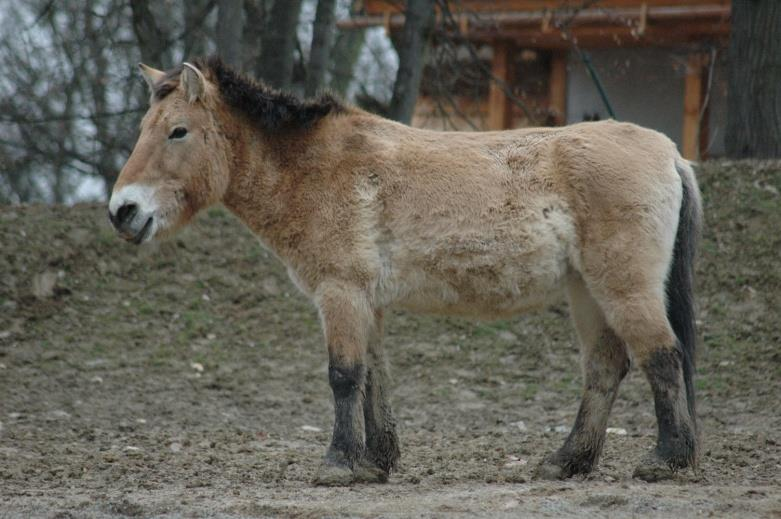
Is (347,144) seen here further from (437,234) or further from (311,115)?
(437,234)

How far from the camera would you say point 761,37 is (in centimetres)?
1156

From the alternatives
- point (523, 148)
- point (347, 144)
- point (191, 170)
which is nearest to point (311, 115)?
point (347, 144)

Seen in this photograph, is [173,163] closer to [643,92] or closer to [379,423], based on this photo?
[379,423]

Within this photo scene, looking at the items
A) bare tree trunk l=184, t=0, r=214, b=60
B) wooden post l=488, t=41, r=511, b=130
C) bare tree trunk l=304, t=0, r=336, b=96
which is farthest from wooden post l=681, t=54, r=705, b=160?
bare tree trunk l=184, t=0, r=214, b=60

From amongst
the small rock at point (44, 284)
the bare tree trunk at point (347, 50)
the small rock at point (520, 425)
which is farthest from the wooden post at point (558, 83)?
the small rock at point (520, 425)

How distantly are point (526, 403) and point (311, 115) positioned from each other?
347 cm

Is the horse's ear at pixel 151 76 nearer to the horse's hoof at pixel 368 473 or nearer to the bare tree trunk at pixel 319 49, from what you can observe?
the horse's hoof at pixel 368 473

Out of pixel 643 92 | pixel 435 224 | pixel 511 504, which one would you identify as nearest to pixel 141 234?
pixel 435 224

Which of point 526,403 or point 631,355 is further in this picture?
point 526,403

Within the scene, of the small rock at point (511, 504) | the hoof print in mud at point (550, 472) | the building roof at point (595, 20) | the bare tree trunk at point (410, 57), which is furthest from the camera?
the building roof at point (595, 20)

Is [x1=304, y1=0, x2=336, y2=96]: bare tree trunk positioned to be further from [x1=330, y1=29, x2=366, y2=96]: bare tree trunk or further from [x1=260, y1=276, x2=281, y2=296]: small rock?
[x1=330, y1=29, x2=366, y2=96]: bare tree trunk

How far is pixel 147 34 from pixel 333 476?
9091 millimetres

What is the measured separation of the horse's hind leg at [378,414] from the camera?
6469mm

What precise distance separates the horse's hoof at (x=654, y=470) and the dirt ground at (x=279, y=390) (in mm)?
123
